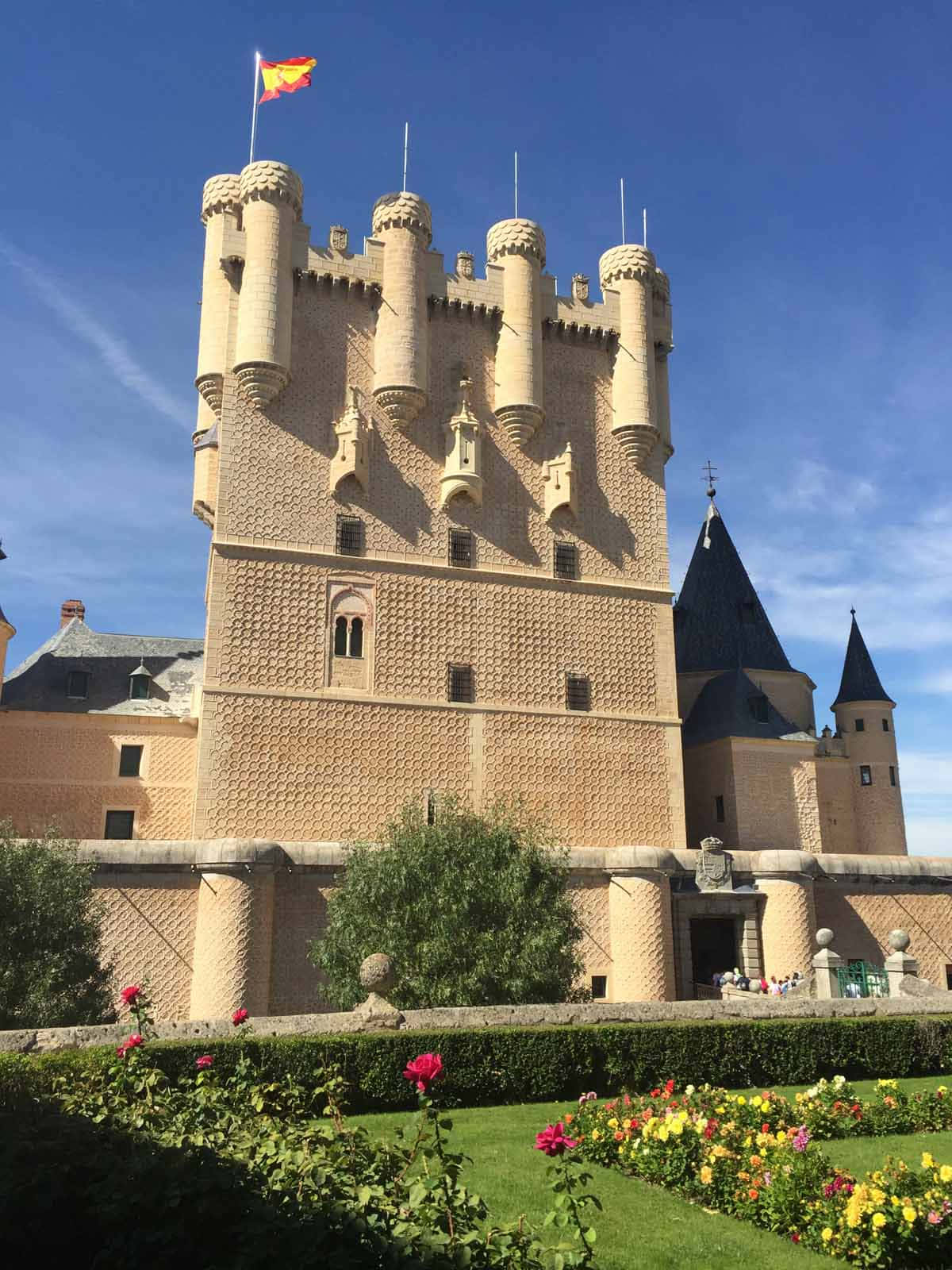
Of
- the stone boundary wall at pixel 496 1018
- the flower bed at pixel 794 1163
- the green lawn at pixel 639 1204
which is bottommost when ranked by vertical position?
the green lawn at pixel 639 1204

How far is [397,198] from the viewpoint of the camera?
26.6 metres

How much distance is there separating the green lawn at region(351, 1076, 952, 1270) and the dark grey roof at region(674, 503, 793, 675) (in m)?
21.4

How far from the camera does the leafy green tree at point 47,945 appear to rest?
50.1ft

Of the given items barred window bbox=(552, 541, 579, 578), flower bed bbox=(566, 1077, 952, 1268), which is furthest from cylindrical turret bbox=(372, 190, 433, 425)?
flower bed bbox=(566, 1077, 952, 1268)

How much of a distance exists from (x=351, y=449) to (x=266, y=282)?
14.5ft

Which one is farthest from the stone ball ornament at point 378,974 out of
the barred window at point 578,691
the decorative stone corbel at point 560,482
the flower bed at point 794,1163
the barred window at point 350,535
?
the decorative stone corbel at point 560,482

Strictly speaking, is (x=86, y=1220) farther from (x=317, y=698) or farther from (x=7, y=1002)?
(x=317, y=698)

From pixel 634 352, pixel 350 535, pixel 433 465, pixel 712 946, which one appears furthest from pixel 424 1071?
pixel 634 352

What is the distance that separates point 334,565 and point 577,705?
6.76 metres

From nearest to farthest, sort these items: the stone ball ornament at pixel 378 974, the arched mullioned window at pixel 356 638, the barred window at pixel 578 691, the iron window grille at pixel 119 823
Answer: the stone ball ornament at pixel 378 974 → the arched mullioned window at pixel 356 638 → the iron window grille at pixel 119 823 → the barred window at pixel 578 691

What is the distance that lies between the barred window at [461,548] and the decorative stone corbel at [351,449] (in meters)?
2.50

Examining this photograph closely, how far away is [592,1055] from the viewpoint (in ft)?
43.8

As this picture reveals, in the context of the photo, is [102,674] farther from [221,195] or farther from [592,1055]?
[592,1055]

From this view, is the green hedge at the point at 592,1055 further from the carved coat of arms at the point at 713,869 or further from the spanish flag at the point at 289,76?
the spanish flag at the point at 289,76
